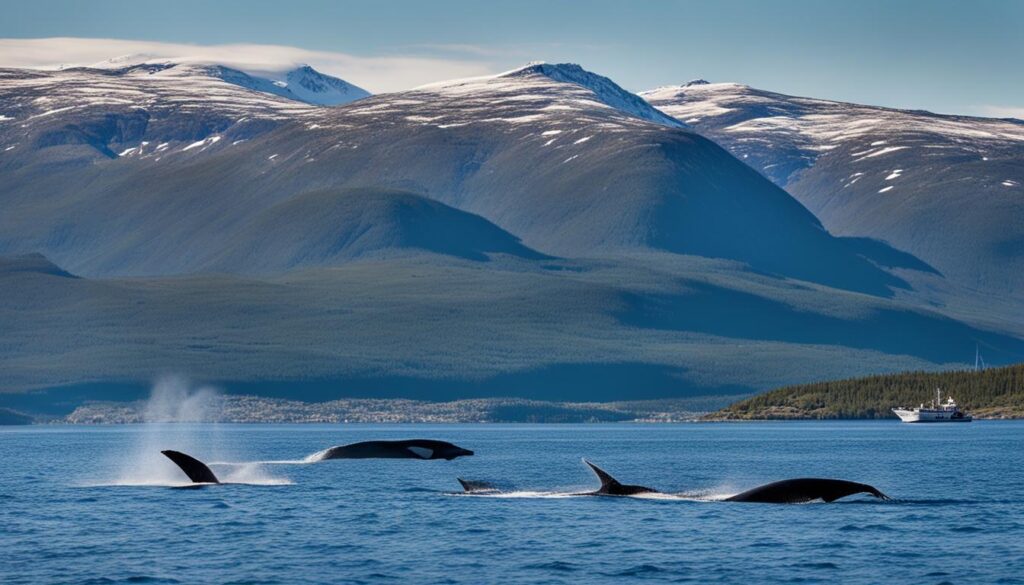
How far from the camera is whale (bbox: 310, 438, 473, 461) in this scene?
111188 millimetres

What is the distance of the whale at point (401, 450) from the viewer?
111 meters

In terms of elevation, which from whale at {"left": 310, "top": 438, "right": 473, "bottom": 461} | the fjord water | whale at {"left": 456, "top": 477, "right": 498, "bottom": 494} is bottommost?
the fjord water

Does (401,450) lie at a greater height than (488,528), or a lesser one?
greater

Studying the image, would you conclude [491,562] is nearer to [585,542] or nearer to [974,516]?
[585,542]

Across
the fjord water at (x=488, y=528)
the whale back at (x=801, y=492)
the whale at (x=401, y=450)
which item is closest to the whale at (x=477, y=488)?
the fjord water at (x=488, y=528)

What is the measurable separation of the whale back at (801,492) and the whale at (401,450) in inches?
1137

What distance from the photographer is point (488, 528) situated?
252 ft

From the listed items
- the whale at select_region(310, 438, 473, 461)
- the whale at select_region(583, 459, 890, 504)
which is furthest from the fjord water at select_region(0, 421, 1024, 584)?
the whale at select_region(310, 438, 473, 461)

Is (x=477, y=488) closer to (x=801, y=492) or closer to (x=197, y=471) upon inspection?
(x=197, y=471)

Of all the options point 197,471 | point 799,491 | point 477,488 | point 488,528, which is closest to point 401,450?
point 197,471

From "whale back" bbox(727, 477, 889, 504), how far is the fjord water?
76cm

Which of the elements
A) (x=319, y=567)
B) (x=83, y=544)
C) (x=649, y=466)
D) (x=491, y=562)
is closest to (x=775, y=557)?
(x=491, y=562)

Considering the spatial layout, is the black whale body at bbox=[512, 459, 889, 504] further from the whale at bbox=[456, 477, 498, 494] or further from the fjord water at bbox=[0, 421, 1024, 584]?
the whale at bbox=[456, 477, 498, 494]

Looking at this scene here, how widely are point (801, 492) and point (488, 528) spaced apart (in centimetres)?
1391
